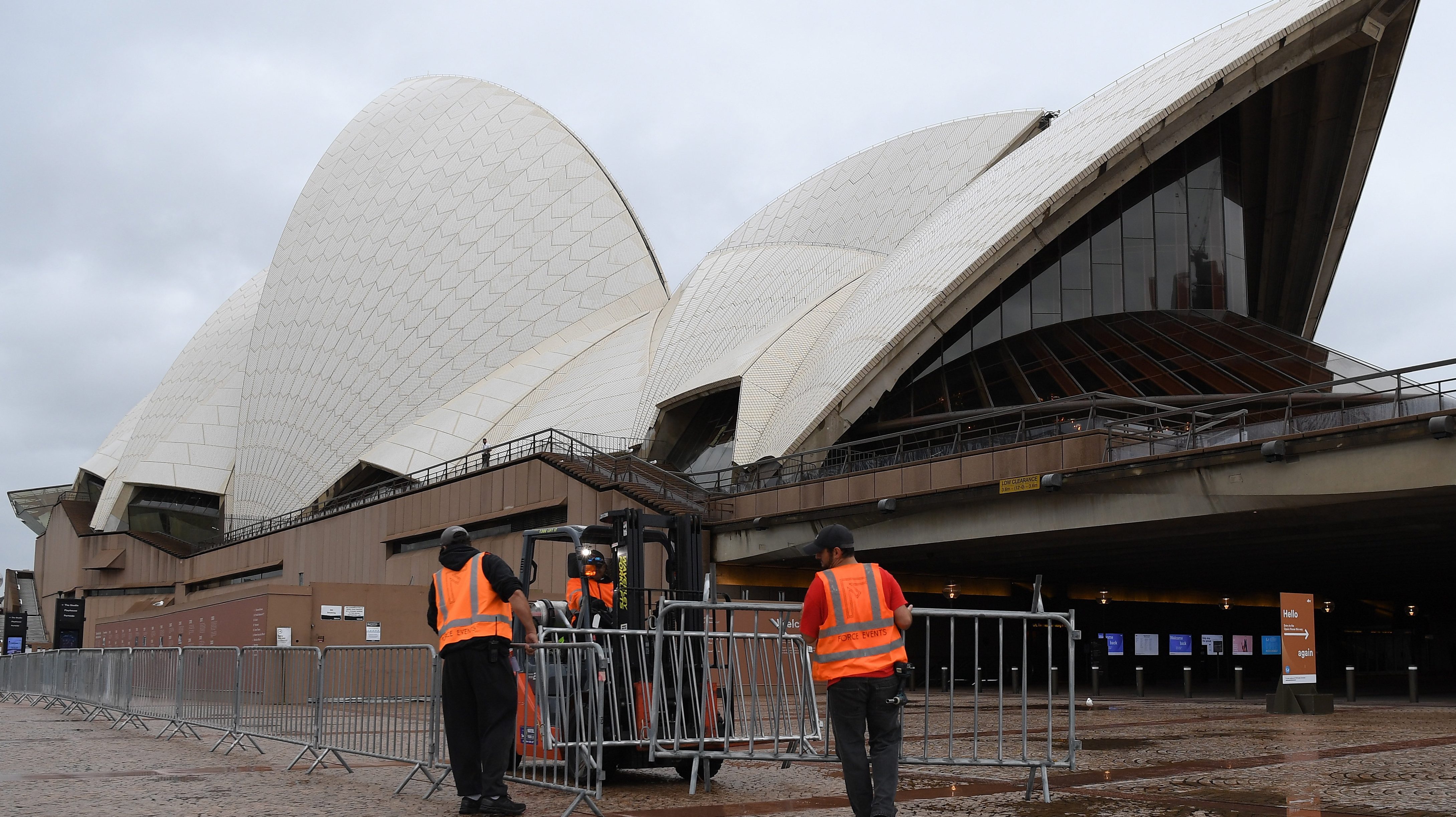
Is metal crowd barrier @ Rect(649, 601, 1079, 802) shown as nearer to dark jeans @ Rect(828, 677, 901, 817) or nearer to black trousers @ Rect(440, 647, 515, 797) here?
dark jeans @ Rect(828, 677, 901, 817)

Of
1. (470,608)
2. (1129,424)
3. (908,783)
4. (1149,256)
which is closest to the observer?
(470,608)

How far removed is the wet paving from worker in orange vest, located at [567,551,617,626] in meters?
1.33

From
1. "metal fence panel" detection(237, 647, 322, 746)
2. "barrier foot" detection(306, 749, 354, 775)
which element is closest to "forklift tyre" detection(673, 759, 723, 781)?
"barrier foot" detection(306, 749, 354, 775)

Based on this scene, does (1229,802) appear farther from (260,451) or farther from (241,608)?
(260,451)

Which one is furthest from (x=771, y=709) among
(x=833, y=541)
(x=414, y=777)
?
(x=833, y=541)

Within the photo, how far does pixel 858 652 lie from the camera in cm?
625

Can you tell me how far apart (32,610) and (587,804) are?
7356cm

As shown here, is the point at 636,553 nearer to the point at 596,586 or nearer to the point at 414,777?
the point at 596,586

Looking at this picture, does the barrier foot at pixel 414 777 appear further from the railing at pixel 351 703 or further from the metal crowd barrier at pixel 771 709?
the metal crowd barrier at pixel 771 709

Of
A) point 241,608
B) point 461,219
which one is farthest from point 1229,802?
point 461,219

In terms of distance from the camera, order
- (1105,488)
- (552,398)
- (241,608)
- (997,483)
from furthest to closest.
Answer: (552,398) → (241,608) → (997,483) → (1105,488)

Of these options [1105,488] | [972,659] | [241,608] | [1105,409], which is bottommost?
[972,659]

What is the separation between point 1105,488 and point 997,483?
2.10 metres

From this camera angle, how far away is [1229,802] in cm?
711
